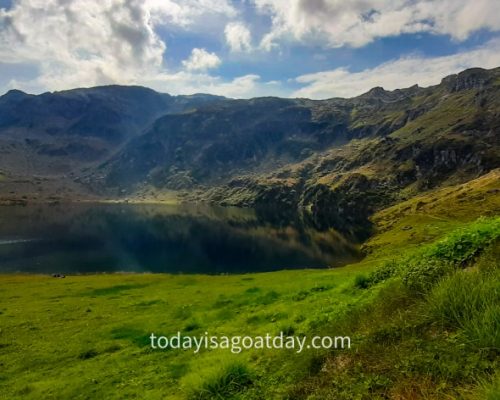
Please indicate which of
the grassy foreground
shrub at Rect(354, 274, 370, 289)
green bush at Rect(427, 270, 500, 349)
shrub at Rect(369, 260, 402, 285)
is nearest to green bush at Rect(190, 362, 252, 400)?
the grassy foreground

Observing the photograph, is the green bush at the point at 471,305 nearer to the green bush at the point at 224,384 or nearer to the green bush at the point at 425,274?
the green bush at the point at 425,274

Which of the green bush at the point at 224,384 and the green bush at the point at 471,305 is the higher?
the green bush at the point at 471,305

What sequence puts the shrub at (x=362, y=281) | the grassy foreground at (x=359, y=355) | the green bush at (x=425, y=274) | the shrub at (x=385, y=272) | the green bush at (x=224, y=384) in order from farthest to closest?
the shrub at (x=362, y=281)
the shrub at (x=385, y=272)
the green bush at (x=425, y=274)
the green bush at (x=224, y=384)
the grassy foreground at (x=359, y=355)

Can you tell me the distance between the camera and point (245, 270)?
145m

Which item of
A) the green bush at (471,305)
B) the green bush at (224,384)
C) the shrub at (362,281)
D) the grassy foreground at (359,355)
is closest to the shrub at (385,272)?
the grassy foreground at (359,355)

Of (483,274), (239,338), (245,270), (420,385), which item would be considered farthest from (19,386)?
(245,270)

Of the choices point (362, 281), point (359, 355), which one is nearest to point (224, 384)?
point (359, 355)

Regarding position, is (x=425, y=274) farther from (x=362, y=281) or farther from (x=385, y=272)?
(x=362, y=281)

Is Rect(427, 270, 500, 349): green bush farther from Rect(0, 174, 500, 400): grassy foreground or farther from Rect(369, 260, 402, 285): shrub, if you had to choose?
Rect(369, 260, 402, 285): shrub

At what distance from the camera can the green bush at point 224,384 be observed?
41.7 ft

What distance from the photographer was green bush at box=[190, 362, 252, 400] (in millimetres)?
12703

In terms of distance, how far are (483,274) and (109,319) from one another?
36.3 m

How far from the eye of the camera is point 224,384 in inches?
510

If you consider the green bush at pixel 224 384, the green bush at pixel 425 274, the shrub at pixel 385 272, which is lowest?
the green bush at pixel 224 384
